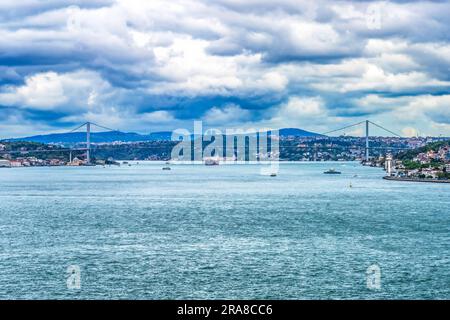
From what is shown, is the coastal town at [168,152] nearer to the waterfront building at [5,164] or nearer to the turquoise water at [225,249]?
the waterfront building at [5,164]

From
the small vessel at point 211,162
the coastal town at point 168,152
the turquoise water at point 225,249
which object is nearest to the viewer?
the turquoise water at point 225,249

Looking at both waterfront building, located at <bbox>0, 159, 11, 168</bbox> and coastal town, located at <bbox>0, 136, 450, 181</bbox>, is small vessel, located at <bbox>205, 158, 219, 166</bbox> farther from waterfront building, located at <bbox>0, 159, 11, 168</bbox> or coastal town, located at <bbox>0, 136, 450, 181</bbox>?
waterfront building, located at <bbox>0, 159, 11, 168</bbox>

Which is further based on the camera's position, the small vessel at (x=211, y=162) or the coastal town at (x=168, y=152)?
the small vessel at (x=211, y=162)

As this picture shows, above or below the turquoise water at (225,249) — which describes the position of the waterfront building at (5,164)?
above

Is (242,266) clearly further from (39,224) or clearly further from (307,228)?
(39,224)

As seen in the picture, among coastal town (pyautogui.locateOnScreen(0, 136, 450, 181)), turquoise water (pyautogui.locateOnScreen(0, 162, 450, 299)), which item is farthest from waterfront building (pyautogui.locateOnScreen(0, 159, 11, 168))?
turquoise water (pyautogui.locateOnScreen(0, 162, 450, 299))

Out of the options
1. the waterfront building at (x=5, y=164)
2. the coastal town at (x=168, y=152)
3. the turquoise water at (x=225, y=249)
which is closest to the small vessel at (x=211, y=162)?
the coastal town at (x=168, y=152)

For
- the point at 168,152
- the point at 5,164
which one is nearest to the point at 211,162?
the point at 168,152

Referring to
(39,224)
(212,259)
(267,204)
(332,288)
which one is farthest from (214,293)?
(267,204)
